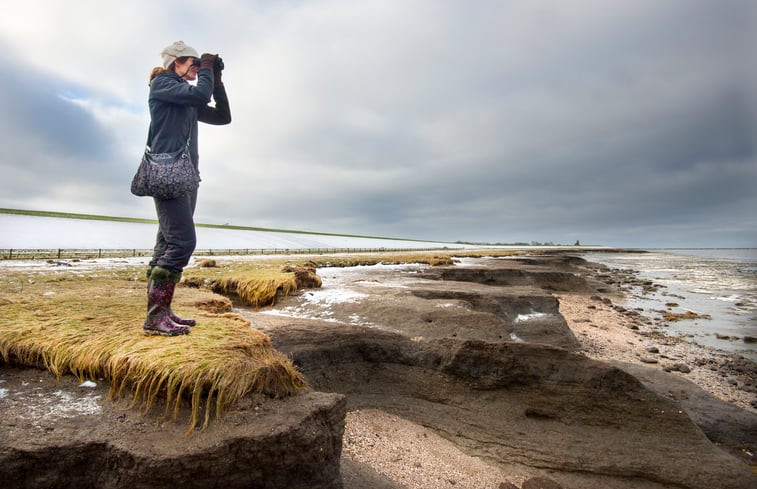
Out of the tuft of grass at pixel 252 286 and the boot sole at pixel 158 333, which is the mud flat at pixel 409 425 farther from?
the tuft of grass at pixel 252 286

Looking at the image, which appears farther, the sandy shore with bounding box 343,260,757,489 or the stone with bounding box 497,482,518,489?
the stone with bounding box 497,482,518,489

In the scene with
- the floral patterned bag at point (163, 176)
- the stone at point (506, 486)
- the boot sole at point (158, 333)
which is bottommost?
the stone at point (506, 486)

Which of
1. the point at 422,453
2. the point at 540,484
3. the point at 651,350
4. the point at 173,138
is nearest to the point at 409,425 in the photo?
the point at 422,453

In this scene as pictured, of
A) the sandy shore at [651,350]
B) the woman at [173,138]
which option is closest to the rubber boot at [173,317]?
the woman at [173,138]

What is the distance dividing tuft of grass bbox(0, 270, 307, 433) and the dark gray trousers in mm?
861

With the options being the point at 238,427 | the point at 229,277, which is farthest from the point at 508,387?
the point at 229,277

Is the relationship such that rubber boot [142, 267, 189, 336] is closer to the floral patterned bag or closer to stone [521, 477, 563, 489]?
the floral patterned bag

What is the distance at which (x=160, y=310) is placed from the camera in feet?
13.7

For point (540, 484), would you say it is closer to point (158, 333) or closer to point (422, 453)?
point (422, 453)

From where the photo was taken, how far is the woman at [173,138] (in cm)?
400

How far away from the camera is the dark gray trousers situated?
158 inches

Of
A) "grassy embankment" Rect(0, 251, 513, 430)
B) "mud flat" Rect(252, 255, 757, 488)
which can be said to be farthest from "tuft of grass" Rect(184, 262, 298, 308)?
"grassy embankment" Rect(0, 251, 513, 430)

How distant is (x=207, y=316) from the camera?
5.60m

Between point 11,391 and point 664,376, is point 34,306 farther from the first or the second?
point 664,376
